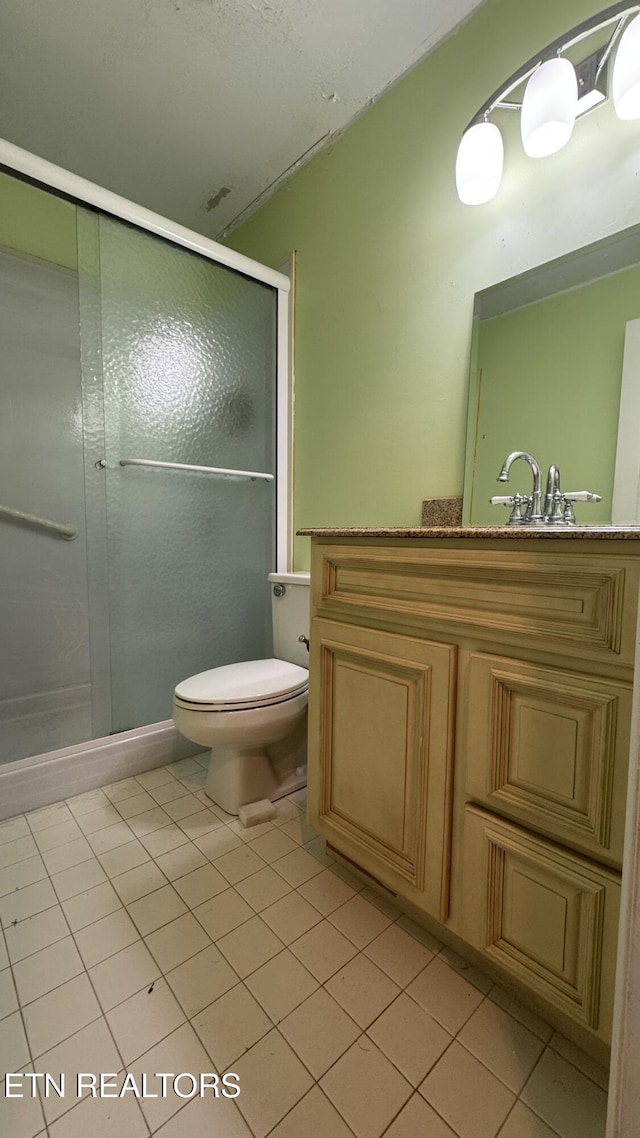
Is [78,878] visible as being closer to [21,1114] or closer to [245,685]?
[21,1114]

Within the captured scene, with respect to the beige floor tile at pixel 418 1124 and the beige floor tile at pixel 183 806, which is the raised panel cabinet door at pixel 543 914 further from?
the beige floor tile at pixel 183 806

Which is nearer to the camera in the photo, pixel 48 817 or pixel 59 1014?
pixel 59 1014

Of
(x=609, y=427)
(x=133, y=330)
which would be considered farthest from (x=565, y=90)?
(x=133, y=330)

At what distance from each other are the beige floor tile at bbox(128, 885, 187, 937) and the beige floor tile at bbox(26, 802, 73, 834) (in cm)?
43

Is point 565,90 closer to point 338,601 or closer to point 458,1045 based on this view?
point 338,601

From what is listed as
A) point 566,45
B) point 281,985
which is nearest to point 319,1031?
point 281,985

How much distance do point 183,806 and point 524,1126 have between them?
0.99 meters

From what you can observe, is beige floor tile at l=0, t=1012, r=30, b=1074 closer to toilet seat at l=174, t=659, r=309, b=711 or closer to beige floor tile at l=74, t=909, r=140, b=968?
beige floor tile at l=74, t=909, r=140, b=968

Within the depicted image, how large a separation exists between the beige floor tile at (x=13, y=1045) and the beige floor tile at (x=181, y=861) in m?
0.34

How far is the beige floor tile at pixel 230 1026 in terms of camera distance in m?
0.68

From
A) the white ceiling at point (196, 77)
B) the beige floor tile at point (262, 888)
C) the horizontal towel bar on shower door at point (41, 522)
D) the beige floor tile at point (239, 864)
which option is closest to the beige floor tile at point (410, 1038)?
the beige floor tile at point (262, 888)

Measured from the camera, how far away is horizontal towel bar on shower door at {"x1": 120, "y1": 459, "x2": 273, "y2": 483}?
4.77 feet

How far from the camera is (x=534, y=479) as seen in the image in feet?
3.34

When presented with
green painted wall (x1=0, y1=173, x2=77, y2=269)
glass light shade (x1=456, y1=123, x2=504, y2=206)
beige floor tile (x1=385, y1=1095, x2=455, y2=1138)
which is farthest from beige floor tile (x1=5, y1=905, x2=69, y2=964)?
glass light shade (x1=456, y1=123, x2=504, y2=206)
